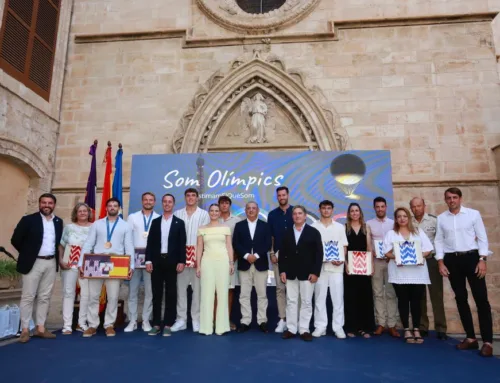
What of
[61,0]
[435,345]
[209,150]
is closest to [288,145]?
[209,150]

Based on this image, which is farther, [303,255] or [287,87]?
[287,87]

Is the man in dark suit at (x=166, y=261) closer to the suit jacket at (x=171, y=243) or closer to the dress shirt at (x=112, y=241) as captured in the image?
the suit jacket at (x=171, y=243)

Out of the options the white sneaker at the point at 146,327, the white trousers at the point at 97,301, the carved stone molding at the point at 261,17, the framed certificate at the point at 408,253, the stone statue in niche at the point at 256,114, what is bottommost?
the white sneaker at the point at 146,327

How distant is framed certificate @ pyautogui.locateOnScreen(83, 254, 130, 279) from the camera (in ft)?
14.6

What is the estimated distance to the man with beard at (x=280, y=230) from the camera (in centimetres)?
479

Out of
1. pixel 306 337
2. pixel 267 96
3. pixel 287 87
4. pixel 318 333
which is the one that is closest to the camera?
pixel 306 337

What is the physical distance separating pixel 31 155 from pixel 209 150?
324cm

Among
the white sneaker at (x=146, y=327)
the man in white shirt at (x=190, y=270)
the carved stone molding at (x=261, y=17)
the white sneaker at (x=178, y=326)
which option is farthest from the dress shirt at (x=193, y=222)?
the carved stone molding at (x=261, y=17)

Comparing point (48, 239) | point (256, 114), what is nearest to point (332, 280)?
point (48, 239)

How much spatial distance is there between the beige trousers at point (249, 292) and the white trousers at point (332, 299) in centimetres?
65

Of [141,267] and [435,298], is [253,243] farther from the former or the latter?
[435,298]

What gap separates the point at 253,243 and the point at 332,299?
1.14 meters

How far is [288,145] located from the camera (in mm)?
7383

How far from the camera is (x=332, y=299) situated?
175 inches
